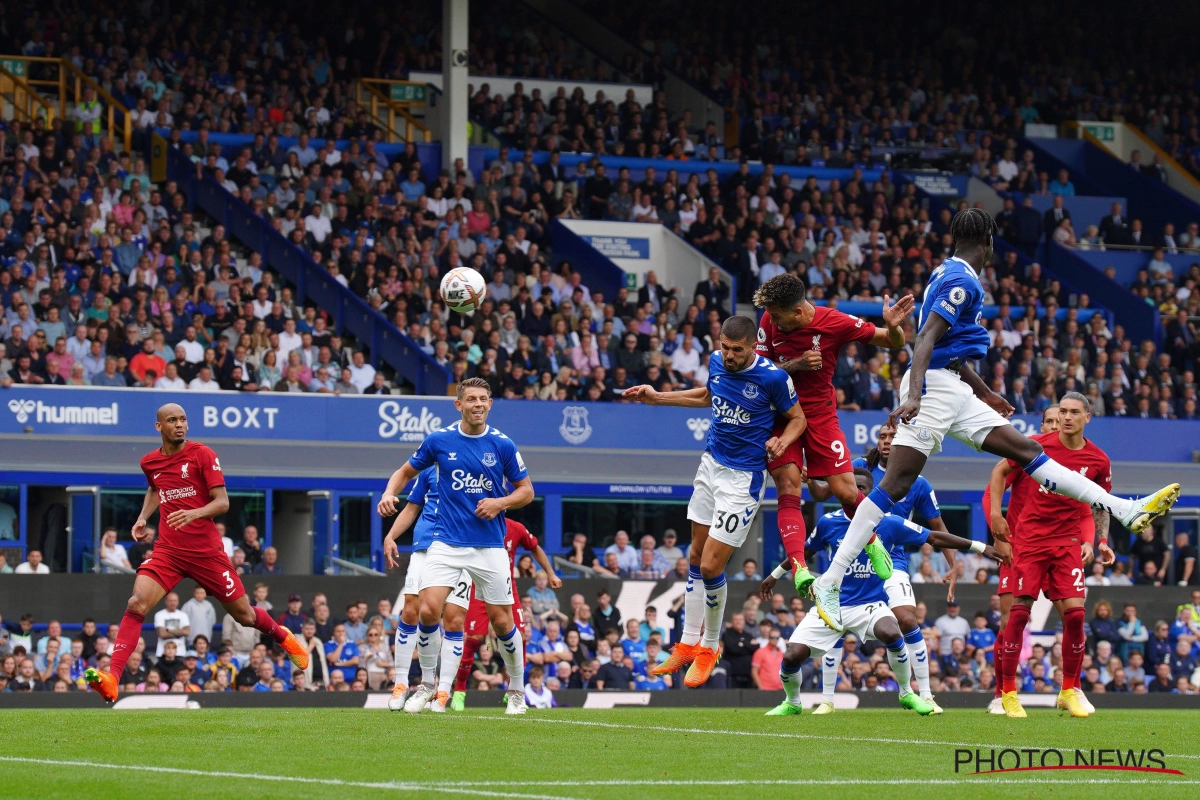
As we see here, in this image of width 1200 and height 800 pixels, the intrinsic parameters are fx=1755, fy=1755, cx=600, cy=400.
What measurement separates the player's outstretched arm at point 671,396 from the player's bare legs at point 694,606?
89 cm

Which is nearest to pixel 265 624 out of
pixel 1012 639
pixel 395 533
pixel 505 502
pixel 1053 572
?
pixel 395 533

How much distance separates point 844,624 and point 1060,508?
7.35ft

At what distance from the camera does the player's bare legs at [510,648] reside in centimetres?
1333

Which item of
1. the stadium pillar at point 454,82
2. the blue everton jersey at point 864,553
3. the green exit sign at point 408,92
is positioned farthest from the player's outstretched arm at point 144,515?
the green exit sign at point 408,92

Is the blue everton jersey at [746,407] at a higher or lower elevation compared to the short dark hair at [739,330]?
lower

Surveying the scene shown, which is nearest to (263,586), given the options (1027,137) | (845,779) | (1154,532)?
(845,779)

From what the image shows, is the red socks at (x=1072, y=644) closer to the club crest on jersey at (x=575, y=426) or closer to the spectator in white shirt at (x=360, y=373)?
the club crest on jersey at (x=575, y=426)

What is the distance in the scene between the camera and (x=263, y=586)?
815 inches

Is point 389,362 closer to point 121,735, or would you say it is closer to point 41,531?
point 41,531

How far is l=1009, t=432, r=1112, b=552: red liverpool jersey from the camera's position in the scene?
13680mm

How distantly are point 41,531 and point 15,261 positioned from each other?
395cm

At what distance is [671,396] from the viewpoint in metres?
11.9

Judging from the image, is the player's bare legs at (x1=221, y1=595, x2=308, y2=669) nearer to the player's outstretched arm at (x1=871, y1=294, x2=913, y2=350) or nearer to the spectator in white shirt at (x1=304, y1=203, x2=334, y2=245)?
the player's outstretched arm at (x1=871, y1=294, x2=913, y2=350)

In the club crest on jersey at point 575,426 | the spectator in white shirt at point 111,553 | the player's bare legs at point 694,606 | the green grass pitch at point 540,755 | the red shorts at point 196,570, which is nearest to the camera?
the green grass pitch at point 540,755
